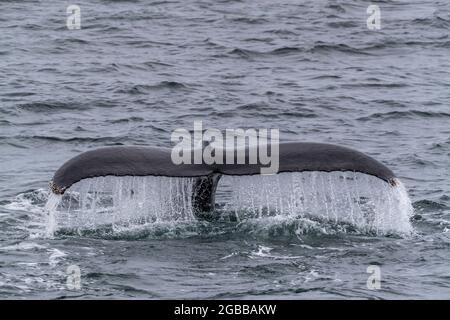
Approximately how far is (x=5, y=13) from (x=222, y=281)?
1813 centimetres

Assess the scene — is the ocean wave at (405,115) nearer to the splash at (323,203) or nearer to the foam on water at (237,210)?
the splash at (323,203)

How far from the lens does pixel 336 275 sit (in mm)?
9641

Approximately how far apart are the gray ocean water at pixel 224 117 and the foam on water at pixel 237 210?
3.0 inches

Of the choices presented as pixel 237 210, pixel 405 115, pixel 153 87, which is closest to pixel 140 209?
pixel 237 210

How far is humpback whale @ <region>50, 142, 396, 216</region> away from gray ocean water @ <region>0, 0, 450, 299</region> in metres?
0.87

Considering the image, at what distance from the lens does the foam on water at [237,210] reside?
10.9 m

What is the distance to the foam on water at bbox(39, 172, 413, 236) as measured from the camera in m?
10.9

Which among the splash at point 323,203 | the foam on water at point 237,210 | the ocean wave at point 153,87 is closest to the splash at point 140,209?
the foam on water at point 237,210

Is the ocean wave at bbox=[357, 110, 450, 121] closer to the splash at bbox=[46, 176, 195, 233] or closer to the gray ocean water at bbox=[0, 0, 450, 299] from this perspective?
the gray ocean water at bbox=[0, 0, 450, 299]

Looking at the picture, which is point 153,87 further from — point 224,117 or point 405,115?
point 405,115

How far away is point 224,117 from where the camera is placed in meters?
17.6

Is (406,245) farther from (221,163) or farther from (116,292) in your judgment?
(116,292)

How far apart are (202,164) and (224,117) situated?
7.59m
